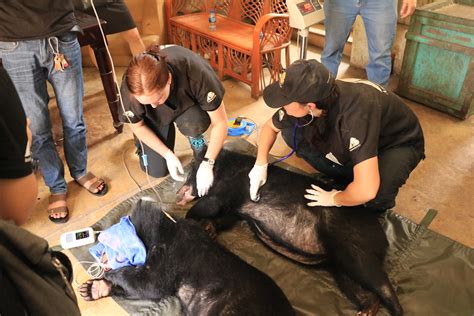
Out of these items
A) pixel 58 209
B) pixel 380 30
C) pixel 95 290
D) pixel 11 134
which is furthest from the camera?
pixel 380 30

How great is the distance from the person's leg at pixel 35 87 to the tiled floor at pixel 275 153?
0.31 m

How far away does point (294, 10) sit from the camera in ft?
7.88

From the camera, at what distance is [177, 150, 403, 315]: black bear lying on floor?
5.09 feet

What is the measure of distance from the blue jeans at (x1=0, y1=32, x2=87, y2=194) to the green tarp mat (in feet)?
1.75

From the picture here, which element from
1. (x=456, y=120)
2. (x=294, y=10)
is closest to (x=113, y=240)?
(x=294, y=10)

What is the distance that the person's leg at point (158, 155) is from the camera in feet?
7.47

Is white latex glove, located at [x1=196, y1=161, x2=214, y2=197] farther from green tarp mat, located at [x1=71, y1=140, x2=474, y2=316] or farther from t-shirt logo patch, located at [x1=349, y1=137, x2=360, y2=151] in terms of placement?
t-shirt logo patch, located at [x1=349, y1=137, x2=360, y2=151]

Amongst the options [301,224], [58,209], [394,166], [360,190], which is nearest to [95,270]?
[58,209]

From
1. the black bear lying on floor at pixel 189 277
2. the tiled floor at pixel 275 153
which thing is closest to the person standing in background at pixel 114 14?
the tiled floor at pixel 275 153

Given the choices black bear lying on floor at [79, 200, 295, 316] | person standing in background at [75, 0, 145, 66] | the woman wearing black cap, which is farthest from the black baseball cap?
person standing in background at [75, 0, 145, 66]

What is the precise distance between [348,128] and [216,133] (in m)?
0.73

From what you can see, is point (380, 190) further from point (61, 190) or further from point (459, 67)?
point (61, 190)

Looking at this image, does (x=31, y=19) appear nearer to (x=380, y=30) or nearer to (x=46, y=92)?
(x=46, y=92)

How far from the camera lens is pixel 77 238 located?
75.9 inches
